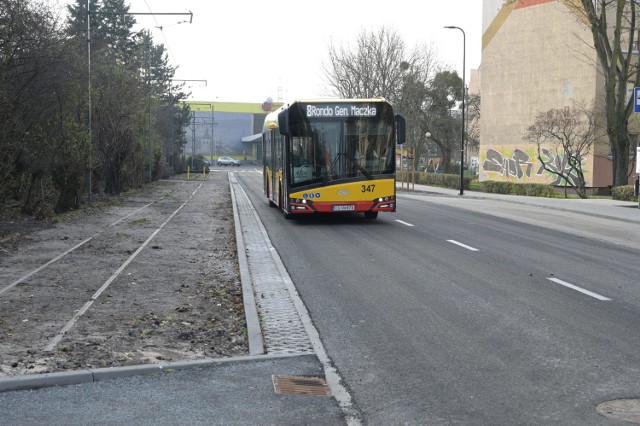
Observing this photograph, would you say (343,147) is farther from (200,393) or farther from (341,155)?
(200,393)

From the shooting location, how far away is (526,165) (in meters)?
57.2

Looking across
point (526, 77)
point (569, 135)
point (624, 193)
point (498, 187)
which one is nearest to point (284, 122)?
point (624, 193)

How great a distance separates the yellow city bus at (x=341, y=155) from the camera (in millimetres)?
21891

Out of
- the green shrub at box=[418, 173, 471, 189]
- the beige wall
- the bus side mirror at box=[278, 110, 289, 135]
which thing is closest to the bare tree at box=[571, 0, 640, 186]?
the beige wall

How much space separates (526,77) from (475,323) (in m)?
50.8

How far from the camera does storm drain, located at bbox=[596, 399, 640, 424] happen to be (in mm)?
5707

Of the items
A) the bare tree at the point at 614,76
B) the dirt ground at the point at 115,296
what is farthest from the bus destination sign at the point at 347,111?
the bare tree at the point at 614,76

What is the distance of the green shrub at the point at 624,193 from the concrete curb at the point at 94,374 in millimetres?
32763

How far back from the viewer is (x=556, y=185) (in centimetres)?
5341

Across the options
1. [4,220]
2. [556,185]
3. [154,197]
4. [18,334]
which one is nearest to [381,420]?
[18,334]

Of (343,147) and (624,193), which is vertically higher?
(343,147)

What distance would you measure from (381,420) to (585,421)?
1.38 m

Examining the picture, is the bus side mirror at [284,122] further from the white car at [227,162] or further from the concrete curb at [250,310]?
the white car at [227,162]

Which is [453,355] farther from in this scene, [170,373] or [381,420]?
[170,373]
